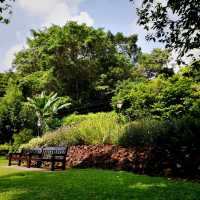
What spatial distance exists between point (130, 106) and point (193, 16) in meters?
19.4

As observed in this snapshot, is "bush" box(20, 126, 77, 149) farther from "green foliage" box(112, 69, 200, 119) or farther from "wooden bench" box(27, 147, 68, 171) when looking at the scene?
"green foliage" box(112, 69, 200, 119)

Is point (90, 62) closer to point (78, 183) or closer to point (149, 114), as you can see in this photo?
point (149, 114)

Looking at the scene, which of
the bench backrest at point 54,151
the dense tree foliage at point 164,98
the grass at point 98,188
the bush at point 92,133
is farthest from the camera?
the dense tree foliage at point 164,98

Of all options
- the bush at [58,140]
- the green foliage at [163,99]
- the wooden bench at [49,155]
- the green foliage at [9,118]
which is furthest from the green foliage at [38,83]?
the wooden bench at [49,155]

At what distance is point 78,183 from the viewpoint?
1073 cm

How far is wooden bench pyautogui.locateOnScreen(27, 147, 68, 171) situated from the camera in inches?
619

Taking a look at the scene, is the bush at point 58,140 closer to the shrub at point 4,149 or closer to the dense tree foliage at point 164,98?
the dense tree foliage at point 164,98

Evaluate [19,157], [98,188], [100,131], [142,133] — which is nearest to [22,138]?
[19,157]

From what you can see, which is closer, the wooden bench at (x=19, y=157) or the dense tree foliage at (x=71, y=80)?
the wooden bench at (x=19, y=157)

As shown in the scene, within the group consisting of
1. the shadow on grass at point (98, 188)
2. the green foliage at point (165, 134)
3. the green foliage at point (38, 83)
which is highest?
the green foliage at point (38, 83)

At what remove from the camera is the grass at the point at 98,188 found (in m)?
8.55

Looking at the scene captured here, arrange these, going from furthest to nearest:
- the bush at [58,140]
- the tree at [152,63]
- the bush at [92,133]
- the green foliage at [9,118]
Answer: the tree at [152,63] < the green foliage at [9,118] < the bush at [58,140] < the bush at [92,133]

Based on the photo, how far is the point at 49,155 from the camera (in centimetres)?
1734

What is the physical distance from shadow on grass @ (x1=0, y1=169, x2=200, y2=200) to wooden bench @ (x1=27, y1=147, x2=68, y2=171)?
352 centimetres
